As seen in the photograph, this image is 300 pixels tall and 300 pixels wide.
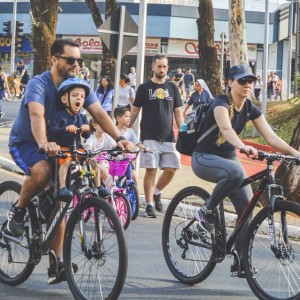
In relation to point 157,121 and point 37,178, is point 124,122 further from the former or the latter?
point 37,178

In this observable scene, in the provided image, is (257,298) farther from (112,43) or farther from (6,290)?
(112,43)

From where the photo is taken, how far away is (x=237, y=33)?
2456cm

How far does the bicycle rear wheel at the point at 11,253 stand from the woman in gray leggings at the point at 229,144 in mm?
1374

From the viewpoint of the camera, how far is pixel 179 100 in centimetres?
1073

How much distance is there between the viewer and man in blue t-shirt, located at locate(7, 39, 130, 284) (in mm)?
6195

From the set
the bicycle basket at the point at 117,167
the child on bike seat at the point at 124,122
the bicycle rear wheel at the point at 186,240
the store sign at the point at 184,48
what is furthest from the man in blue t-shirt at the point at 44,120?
the store sign at the point at 184,48

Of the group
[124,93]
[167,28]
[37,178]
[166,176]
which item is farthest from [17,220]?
[167,28]

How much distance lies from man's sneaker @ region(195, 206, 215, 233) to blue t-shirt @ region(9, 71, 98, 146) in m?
1.23

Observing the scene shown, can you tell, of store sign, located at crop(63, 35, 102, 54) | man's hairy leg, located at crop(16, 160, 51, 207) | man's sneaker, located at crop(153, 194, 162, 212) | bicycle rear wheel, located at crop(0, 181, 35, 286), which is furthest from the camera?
store sign, located at crop(63, 35, 102, 54)

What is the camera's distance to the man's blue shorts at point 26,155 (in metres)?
6.31

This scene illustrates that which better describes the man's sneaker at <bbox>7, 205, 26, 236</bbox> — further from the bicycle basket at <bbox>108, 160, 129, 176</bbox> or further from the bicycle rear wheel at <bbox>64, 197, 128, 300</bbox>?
the bicycle basket at <bbox>108, 160, 129, 176</bbox>

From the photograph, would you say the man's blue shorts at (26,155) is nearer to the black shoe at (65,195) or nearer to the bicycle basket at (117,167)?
the black shoe at (65,195)

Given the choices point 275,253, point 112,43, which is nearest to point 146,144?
point 112,43

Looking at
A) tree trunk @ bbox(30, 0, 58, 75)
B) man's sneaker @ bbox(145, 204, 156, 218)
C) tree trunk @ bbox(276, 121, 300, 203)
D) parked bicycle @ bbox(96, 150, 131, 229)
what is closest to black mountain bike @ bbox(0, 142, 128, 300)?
parked bicycle @ bbox(96, 150, 131, 229)
